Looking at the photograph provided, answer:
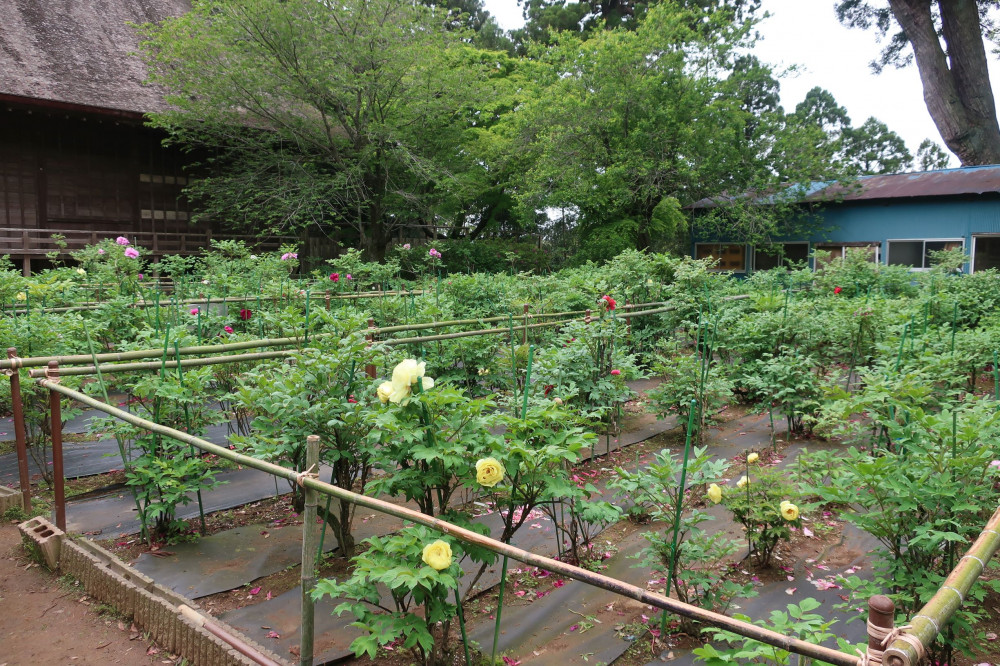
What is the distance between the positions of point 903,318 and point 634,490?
3634 mm

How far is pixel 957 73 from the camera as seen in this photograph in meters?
16.1

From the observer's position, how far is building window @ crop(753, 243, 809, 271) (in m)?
16.2

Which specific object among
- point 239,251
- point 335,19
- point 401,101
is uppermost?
point 335,19

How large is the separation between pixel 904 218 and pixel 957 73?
15.7 ft

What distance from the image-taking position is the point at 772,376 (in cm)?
480

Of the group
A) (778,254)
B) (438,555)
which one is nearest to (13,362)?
(438,555)

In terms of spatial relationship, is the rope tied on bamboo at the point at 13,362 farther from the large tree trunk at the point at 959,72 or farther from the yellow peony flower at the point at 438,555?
the large tree trunk at the point at 959,72

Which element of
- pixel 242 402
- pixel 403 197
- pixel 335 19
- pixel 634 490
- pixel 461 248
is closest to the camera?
pixel 634 490

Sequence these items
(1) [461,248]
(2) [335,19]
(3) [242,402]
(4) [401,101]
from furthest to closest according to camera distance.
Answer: (1) [461,248] < (4) [401,101] < (2) [335,19] < (3) [242,402]

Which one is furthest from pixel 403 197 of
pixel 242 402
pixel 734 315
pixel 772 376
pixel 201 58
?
pixel 242 402

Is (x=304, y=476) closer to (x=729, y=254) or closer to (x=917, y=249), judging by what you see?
(x=917, y=249)

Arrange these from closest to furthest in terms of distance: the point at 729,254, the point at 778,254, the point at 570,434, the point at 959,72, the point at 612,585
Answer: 1. the point at 612,585
2. the point at 570,434
3. the point at 959,72
4. the point at 778,254
5. the point at 729,254

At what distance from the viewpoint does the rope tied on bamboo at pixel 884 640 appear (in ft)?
3.43

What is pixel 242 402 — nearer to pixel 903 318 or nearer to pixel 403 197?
pixel 903 318
